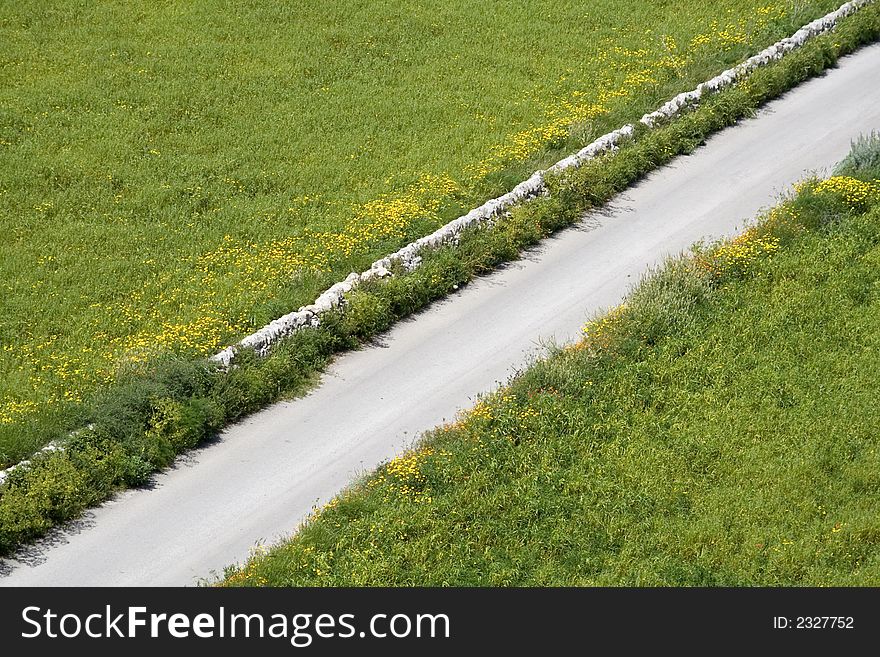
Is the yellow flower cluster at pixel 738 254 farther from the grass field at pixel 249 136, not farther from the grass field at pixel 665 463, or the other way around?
the grass field at pixel 249 136

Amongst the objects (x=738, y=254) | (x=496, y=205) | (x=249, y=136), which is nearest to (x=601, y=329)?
(x=738, y=254)

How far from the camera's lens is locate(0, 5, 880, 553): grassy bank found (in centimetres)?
1405

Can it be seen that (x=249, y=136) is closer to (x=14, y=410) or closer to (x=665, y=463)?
(x=14, y=410)

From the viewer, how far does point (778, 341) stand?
671 inches

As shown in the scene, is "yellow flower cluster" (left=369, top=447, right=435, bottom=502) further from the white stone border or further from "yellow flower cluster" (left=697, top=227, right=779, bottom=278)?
"yellow flower cluster" (left=697, top=227, right=779, bottom=278)

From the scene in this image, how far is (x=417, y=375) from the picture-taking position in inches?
669

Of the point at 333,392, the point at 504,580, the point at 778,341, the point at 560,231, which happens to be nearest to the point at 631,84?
the point at 560,231

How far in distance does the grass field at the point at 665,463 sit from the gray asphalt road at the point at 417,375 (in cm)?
79

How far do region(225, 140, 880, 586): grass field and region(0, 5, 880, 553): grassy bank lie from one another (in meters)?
2.60

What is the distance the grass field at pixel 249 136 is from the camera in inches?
708

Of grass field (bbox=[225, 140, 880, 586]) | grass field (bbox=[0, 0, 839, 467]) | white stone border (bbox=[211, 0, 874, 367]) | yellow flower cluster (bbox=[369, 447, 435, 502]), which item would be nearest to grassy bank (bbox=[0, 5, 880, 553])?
white stone border (bbox=[211, 0, 874, 367])

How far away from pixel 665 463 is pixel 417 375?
4229 mm

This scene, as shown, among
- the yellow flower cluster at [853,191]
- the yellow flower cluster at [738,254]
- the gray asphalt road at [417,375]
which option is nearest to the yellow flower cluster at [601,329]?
the gray asphalt road at [417,375]
